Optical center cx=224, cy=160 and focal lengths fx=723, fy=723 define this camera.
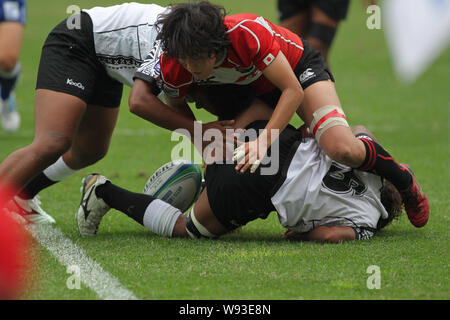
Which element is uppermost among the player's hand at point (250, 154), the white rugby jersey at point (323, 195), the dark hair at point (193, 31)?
the dark hair at point (193, 31)

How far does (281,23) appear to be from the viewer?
27.5 feet

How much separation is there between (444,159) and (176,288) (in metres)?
4.48

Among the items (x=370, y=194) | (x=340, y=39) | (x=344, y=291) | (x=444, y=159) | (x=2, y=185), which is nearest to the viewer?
(x=344, y=291)

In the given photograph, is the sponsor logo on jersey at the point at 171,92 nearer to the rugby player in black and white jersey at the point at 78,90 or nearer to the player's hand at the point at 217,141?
the player's hand at the point at 217,141

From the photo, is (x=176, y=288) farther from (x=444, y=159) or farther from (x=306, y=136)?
(x=444, y=159)

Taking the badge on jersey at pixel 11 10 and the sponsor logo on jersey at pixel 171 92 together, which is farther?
the badge on jersey at pixel 11 10

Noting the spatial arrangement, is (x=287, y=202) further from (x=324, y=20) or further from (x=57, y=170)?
(x=324, y=20)

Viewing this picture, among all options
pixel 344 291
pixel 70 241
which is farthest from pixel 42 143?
pixel 344 291

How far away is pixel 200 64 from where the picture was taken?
3.87 m

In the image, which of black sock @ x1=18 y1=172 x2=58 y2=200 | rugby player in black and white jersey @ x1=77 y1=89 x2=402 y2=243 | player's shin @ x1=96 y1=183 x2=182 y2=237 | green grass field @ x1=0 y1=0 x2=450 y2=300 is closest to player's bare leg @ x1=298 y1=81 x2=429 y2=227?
rugby player in black and white jersey @ x1=77 y1=89 x2=402 y2=243

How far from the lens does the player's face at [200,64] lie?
3.85m

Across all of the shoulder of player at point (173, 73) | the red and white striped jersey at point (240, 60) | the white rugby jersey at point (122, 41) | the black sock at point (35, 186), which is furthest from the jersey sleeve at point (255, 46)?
the black sock at point (35, 186)

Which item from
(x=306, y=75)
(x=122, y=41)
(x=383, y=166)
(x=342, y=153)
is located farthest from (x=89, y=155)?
(x=383, y=166)

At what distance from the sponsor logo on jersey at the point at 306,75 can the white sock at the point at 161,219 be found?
1.13m
